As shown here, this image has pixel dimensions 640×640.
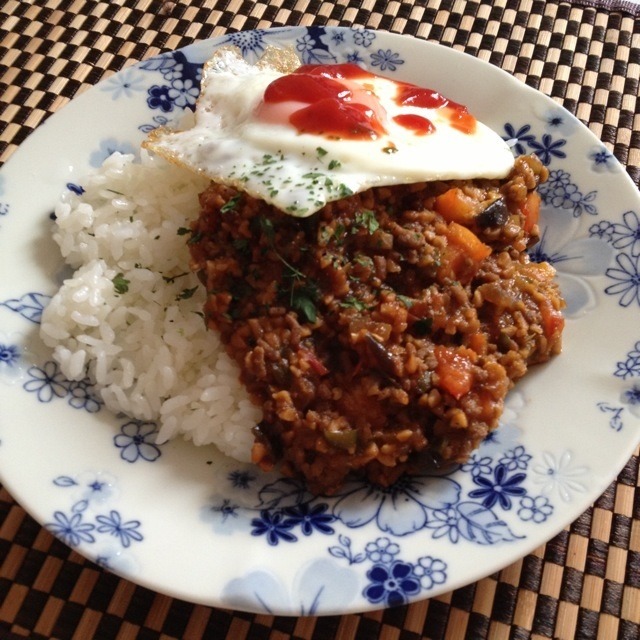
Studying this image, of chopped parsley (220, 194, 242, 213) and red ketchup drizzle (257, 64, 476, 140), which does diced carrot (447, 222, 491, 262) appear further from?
chopped parsley (220, 194, 242, 213)

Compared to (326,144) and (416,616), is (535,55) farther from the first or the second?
(416,616)

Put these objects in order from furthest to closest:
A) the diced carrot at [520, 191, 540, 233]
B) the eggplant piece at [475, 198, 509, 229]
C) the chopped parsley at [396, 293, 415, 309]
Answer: the diced carrot at [520, 191, 540, 233], the eggplant piece at [475, 198, 509, 229], the chopped parsley at [396, 293, 415, 309]

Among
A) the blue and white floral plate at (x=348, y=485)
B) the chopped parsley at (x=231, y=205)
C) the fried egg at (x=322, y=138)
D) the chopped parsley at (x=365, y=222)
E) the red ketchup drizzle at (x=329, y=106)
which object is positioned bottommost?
the blue and white floral plate at (x=348, y=485)

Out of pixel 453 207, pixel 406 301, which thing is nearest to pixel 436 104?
pixel 453 207

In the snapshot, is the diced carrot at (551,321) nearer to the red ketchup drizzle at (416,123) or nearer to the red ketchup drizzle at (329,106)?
the red ketchup drizzle at (416,123)

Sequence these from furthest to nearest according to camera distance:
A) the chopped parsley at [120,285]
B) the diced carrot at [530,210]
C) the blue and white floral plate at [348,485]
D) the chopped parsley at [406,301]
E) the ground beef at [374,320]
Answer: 1. the diced carrot at [530,210]
2. the chopped parsley at [120,285]
3. the chopped parsley at [406,301]
4. the ground beef at [374,320]
5. the blue and white floral plate at [348,485]

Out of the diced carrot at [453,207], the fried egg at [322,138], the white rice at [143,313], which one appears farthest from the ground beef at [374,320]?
the white rice at [143,313]

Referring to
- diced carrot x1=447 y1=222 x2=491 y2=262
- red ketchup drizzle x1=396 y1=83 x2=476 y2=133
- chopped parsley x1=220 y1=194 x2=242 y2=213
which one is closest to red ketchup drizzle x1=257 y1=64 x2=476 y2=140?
red ketchup drizzle x1=396 y1=83 x2=476 y2=133
